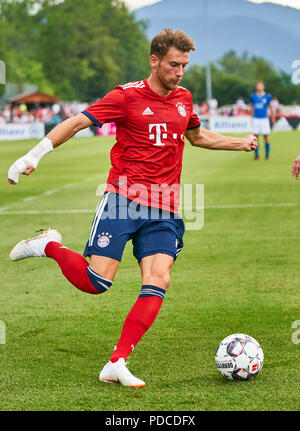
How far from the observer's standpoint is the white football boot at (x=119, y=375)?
490 cm

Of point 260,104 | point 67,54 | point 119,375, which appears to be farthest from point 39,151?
point 67,54

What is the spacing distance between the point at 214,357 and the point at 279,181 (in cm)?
→ 1274

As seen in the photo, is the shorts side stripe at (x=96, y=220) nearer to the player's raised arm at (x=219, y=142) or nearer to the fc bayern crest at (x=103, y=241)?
the fc bayern crest at (x=103, y=241)

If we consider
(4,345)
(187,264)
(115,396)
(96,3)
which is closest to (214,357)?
(115,396)

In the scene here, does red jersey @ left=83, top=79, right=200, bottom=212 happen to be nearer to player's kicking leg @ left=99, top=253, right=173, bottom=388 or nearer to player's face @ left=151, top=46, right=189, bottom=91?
player's face @ left=151, top=46, right=189, bottom=91

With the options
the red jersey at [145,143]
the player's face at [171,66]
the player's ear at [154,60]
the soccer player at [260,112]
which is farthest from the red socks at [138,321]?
the soccer player at [260,112]

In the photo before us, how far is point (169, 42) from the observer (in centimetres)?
528

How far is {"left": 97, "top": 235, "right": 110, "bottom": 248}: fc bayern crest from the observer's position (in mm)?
5336

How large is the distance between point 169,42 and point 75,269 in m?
1.74

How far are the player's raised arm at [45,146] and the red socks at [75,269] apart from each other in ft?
2.66

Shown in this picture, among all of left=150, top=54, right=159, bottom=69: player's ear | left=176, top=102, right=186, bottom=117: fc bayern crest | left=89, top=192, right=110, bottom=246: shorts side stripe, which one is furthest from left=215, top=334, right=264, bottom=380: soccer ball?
left=150, top=54, right=159, bottom=69: player's ear


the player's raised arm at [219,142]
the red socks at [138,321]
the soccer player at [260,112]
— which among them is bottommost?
the red socks at [138,321]

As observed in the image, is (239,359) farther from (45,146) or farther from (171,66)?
(171,66)

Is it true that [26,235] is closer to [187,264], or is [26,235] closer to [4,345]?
[187,264]
